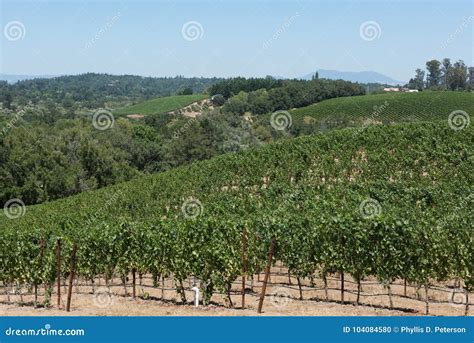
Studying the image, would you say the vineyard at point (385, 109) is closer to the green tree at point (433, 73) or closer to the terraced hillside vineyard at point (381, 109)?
the terraced hillside vineyard at point (381, 109)

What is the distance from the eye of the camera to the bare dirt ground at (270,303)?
14.6 meters

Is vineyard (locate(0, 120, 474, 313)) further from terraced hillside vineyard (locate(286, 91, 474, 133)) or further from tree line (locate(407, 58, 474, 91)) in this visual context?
tree line (locate(407, 58, 474, 91))

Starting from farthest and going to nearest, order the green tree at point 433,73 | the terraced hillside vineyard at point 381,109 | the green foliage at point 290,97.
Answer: the green tree at point 433,73 < the green foliage at point 290,97 < the terraced hillside vineyard at point 381,109

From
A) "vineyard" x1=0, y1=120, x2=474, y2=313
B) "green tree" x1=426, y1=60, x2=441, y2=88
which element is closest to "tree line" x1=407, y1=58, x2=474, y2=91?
"green tree" x1=426, y1=60, x2=441, y2=88

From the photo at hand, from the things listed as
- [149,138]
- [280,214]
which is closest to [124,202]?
[280,214]

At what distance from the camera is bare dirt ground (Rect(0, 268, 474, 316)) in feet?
48.0

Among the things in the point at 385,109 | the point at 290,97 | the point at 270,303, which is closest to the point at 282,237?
the point at 270,303

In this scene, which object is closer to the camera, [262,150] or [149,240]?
[149,240]

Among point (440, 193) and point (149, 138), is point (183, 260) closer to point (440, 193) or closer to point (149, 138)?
point (440, 193)

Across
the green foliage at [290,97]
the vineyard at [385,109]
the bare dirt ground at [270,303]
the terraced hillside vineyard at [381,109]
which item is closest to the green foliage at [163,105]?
the green foliage at [290,97]

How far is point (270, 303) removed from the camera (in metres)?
15.7

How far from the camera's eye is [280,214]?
2147cm

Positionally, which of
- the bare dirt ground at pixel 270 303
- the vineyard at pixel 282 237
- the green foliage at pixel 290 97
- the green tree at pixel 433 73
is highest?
the green tree at pixel 433 73

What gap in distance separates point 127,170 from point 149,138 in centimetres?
2187
